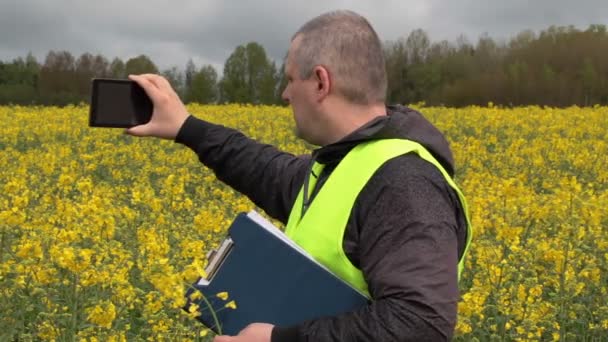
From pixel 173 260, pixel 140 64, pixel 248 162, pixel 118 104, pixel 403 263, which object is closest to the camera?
pixel 403 263

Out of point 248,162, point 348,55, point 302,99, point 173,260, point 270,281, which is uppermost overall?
point 348,55

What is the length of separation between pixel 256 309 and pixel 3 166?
823cm

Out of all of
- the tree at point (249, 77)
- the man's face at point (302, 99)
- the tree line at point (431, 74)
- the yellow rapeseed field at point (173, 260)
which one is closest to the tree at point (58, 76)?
the tree line at point (431, 74)

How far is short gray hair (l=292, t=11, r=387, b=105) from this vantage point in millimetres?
2035

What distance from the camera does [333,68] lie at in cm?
205

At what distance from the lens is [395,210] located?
1.90m

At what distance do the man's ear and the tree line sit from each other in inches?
1345

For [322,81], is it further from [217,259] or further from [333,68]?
[217,259]

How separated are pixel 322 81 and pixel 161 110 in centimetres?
72

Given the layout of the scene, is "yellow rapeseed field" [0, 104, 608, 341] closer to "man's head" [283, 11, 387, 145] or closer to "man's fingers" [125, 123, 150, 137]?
"man's fingers" [125, 123, 150, 137]

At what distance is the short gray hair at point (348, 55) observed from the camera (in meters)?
2.04

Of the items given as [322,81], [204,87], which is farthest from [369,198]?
[204,87]

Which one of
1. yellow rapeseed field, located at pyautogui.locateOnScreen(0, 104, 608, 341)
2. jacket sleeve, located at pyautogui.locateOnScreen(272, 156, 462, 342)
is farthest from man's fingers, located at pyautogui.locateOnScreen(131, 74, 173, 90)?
jacket sleeve, located at pyautogui.locateOnScreen(272, 156, 462, 342)

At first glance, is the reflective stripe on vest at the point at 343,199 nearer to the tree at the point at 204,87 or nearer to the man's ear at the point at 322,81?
the man's ear at the point at 322,81
